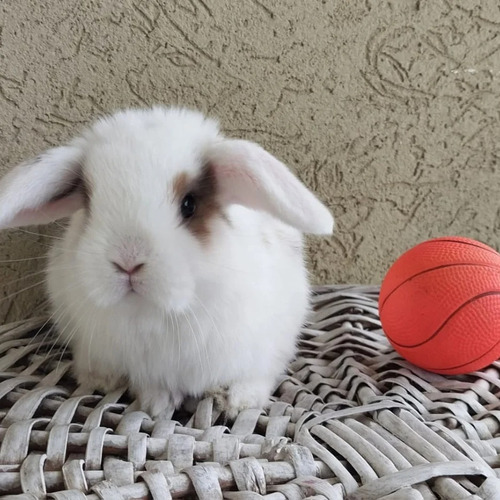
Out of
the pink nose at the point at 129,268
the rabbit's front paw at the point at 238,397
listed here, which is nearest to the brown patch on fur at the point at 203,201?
the pink nose at the point at 129,268

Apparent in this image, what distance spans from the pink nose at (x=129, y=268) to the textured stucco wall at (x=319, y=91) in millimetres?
663

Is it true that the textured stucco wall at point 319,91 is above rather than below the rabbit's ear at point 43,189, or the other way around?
above

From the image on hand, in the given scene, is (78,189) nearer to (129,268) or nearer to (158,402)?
(129,268)

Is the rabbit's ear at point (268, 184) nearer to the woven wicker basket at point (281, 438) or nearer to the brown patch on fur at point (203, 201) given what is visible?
the brown patch on fur at point (203, 201)

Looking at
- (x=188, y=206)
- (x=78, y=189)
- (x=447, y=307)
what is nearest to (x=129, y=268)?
(x=188, y=206)

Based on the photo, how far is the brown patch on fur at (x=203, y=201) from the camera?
3.70 feet

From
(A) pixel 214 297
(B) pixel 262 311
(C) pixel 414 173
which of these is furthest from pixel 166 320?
(C) pixel 414 173

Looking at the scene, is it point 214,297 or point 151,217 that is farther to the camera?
point 214,297

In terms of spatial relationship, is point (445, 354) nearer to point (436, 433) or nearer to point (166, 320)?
point (436, 433)

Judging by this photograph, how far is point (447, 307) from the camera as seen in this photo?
1228 millimetres

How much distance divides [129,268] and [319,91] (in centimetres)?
92

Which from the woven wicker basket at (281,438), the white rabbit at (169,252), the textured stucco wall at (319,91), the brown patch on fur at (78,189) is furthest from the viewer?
the textured stucco wall at (319,91)

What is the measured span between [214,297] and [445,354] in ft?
1.51

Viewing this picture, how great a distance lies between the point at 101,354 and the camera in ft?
4.21
